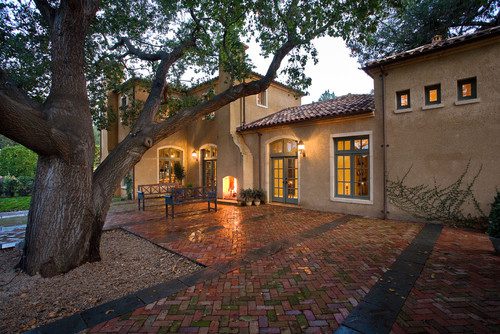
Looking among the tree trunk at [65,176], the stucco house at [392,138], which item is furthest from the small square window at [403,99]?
the tree trunk at [65,176]

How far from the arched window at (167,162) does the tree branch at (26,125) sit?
10929 millimetres

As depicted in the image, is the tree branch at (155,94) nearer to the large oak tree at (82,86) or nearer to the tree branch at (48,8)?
the large oak tree at (82,86)

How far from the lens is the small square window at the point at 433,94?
7.03 meters

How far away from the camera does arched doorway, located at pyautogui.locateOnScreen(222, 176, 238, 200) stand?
12.8 m

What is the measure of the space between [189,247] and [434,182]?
7.38 m

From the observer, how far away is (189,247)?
5.21 m

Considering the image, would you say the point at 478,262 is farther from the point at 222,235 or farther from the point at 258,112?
the point at 258,112

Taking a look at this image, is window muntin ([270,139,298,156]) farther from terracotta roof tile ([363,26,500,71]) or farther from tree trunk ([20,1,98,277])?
tree trunk ([20,1,98,277])

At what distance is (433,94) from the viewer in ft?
23.4

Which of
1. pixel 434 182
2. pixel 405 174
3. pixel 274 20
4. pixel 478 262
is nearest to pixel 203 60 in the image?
pixel 274 20

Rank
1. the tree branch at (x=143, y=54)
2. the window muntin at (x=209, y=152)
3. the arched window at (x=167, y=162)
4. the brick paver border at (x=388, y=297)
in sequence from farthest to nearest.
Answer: the arched window at (x=167, y=162) < the window muntin at (x=209, y=152) < the tree branch at (x=143, y=54) < the brick paver border at (x=388, y=297)

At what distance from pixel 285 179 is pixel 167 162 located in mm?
8211

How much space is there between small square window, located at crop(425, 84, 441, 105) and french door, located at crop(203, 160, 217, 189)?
34.1ft

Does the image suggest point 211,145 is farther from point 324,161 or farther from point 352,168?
point 352,168
